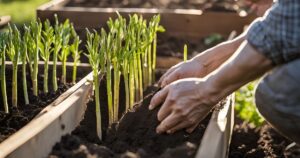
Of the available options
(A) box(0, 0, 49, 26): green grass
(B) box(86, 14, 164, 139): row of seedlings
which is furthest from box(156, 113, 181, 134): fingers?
(A) box(0, 0, 49, 26): green grass

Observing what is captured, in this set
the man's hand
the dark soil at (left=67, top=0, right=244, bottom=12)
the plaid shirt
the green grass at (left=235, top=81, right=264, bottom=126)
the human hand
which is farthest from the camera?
the dark soil at (left=67, top=0, right=244, bottom=12)

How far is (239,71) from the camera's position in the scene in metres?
2.06

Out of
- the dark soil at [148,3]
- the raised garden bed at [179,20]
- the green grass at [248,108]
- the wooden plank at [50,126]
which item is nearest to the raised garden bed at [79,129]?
the wooden plank at [50,126]

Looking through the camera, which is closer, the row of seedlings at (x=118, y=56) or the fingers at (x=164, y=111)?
the fingers at (x=164, y=111)

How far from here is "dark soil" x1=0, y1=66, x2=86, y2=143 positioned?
248 cm

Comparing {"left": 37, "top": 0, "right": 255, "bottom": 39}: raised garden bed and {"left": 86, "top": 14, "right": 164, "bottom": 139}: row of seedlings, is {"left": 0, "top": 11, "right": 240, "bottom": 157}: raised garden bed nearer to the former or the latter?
{"left": 86, "top": 14, "right": 164, "bottom": 139}: row of seedlings

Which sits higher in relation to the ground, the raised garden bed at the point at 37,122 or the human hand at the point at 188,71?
the human hand at the point at 188,71

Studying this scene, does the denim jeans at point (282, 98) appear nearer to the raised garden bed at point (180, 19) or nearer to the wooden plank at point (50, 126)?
the wooden plank at point (50, 126)

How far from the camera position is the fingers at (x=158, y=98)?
7.84 ft

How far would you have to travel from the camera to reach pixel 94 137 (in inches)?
99.4

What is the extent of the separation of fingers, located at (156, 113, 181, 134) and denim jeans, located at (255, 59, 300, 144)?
353 millimetres

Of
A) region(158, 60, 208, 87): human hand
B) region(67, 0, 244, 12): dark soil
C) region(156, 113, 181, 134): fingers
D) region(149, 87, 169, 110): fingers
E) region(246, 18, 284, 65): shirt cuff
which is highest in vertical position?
region(246, 18, 284, 65): shirt cuff

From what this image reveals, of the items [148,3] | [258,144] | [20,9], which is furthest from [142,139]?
[20,9]

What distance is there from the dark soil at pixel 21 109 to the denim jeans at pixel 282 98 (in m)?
1.09
